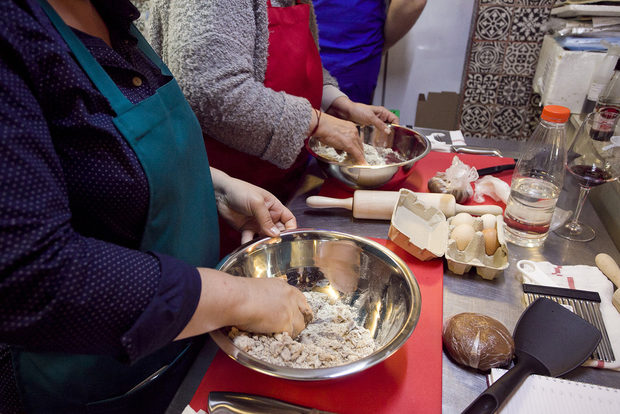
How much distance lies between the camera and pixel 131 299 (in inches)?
18.8

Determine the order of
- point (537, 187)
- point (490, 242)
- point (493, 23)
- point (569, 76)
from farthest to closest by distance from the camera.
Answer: point (493, 23) → point (569, 76) → point (537, 187) → point (490, 242)

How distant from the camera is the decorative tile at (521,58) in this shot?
2.16 meters

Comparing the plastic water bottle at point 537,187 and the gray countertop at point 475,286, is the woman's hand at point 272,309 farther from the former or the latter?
the plastic water bottle at point 537,187

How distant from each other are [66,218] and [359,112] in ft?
3.80

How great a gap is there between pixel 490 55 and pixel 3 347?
2451mm

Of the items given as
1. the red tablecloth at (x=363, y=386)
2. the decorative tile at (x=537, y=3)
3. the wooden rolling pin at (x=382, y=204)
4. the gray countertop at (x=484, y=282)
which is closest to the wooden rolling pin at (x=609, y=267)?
the gray countertop at (x=484, y=282)

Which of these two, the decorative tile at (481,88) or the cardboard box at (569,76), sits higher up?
the cardboard box at (569,76)

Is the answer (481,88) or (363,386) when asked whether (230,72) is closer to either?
(363,386)

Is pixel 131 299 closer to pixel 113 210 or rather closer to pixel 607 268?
pixel 113 210

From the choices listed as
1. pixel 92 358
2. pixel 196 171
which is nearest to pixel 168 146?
pixel 196 171

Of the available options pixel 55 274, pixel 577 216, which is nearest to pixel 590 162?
pixel 577 216

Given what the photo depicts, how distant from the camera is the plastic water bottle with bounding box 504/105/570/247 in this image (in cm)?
96

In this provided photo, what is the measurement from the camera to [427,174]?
1.34 metres

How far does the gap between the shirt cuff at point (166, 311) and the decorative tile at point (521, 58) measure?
2273mm
